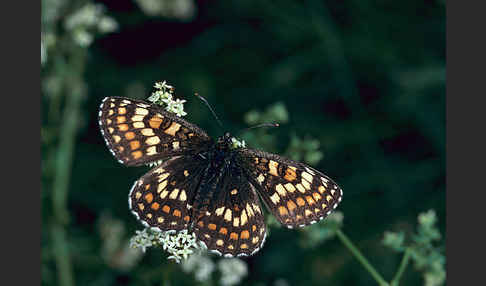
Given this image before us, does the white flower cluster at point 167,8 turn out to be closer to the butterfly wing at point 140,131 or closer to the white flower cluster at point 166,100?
the white flower cluster at point 166,100

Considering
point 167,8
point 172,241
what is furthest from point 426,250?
point 167,8

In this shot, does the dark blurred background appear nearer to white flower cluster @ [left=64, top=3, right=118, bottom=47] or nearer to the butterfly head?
white flower cluster @ [left=64, top=3, right=118, bottom=47]

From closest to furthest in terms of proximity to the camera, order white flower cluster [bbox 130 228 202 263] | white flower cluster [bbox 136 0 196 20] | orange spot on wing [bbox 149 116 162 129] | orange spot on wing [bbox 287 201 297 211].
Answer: white flower cluster [bbox 130 228 202 263] < orange spot on wing [bbox 287 201 297 211] < orange spot on wing [bbox 149 116 162 129] < white flower cluster [bbox 136 0 196 20]

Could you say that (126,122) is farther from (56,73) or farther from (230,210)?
(56,73)

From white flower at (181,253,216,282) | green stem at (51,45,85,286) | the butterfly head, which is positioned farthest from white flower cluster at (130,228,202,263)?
green stem at (51,45,85,286)

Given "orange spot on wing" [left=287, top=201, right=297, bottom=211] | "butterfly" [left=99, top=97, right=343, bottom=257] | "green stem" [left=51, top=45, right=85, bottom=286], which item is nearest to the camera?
"butterfly" [left=99, top=97, right=343, bottom=257]

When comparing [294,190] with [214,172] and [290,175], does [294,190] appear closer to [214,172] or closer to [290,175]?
[290,175]
